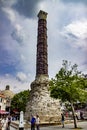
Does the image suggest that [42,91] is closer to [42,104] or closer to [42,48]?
[42,104]

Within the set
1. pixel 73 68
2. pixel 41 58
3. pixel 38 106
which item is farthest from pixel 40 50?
pixel 73 68

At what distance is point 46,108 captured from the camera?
36000 millimetres

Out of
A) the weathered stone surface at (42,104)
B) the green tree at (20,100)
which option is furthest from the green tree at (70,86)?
the green tree at (20,100)

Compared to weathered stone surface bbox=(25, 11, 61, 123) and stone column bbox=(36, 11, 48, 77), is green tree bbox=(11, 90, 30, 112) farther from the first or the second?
stone column bbox=(36, 11, 48, 77)

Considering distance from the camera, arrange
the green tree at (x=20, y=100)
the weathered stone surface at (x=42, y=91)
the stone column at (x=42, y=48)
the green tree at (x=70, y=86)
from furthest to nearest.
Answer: the green tree at (x=20, y=100) → the stone column at (x=42, y=48) → the weathered stone surface at (x=42, y=91) → the green tree at (x=70, y=86)

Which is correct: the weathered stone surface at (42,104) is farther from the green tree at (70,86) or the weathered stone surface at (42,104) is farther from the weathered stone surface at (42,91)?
the green tree at (70,86)

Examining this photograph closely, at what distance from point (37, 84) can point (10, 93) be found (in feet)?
229

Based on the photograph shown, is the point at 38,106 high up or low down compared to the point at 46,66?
down

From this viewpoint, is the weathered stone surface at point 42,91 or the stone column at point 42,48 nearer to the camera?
the weathered stone surface at point 42,91

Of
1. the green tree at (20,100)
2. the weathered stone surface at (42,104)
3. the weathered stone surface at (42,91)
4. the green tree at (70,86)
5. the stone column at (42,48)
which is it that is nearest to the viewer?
the green tree at (70,86)

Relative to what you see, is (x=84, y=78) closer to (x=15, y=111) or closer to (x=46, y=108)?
(x=46, y=108)

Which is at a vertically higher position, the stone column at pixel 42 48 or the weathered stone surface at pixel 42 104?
the stone column at pixel 42 48

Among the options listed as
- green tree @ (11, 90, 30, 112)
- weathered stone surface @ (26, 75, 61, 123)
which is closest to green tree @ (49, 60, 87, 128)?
weathered stone surface @ (26, 75, 61, 123)

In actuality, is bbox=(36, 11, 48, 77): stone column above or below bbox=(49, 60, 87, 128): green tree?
above
